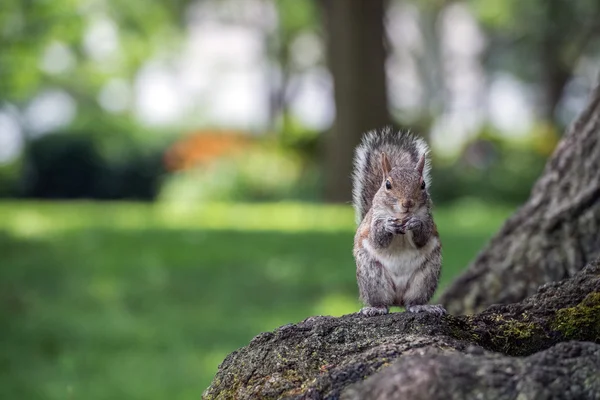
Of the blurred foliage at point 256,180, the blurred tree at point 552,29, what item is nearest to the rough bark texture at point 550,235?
the blurred foliage at point 256,180

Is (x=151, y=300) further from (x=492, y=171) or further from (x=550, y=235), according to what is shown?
(x=492, y=171)

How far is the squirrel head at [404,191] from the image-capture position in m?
2.42

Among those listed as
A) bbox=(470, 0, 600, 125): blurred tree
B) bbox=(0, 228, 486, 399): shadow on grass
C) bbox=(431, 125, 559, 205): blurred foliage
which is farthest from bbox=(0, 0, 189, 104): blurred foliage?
bbox=(470, 0, 600, 125): blurred tree

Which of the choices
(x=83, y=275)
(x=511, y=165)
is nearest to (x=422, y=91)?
(x=511, y=165)

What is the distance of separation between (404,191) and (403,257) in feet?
0.58

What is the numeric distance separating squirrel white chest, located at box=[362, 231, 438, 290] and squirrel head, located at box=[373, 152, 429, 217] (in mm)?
78

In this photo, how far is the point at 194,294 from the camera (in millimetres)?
6930

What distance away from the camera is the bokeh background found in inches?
221

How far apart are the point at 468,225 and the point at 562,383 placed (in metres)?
9.64

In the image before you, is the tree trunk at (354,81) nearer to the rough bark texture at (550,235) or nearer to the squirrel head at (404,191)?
the rough bark texture at (550,235)

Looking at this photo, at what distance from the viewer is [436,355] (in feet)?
5.28

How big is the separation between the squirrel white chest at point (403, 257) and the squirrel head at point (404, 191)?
8 centimetres

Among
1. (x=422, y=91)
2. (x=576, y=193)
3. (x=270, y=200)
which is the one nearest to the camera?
(x=576, y=193)

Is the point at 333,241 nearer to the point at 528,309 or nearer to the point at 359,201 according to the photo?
the point at 359,201
